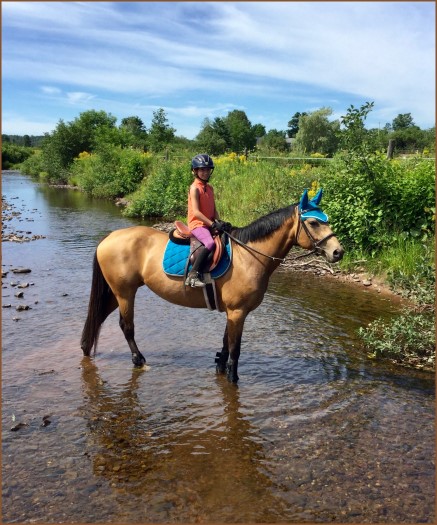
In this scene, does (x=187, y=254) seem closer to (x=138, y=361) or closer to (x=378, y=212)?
(x=138, y=361)

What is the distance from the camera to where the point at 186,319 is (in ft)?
26.3

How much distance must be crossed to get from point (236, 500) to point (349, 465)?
1.22 m

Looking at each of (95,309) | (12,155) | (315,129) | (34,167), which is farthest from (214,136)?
(95,309)

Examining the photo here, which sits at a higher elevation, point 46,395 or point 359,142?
point 359,142

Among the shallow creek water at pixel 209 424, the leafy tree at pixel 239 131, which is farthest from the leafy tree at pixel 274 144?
the shallow creek water at pixel 209 424

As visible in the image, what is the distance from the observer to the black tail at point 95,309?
20.4 feet

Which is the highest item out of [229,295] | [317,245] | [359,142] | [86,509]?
[359,142]

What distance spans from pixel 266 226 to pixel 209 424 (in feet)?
8.24

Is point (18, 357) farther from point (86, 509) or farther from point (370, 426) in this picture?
point (370, 426)

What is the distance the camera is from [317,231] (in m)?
5.23

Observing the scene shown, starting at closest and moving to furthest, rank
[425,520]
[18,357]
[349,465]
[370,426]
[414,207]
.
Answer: [425,520], [349,465], [370,426], [18,357], [414,207]

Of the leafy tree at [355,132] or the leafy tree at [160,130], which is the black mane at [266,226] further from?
the leafy tree at [160,130]

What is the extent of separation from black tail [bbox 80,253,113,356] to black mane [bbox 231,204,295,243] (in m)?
2.16

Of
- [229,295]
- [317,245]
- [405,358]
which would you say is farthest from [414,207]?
[229,295]
